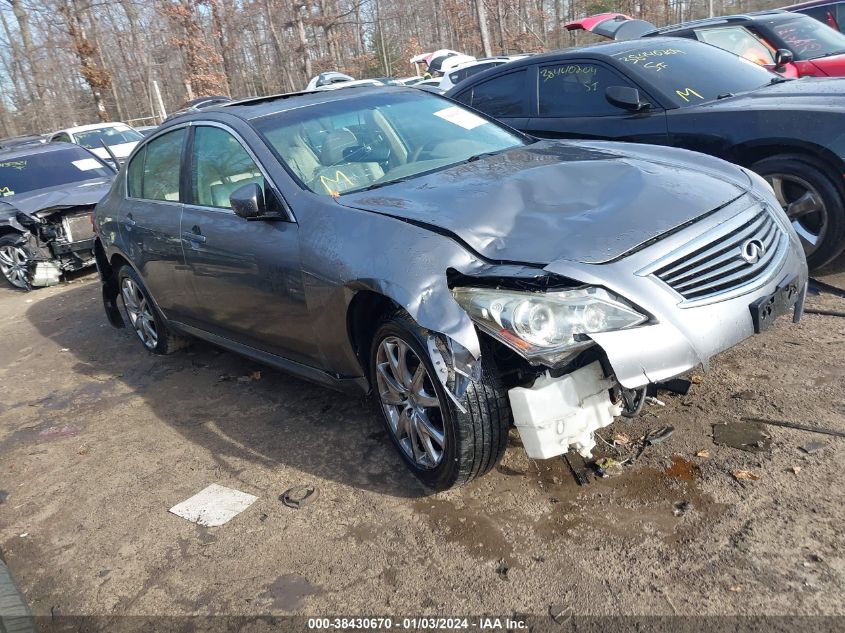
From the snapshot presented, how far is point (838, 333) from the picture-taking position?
4.07 metres

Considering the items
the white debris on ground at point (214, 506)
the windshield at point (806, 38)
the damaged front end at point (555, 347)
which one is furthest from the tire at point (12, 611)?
the windshield at point (806, 38)

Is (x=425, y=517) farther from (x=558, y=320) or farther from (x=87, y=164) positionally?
(x=87, y=164)

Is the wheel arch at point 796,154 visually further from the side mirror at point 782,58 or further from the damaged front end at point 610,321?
the side mirror at point 782,58

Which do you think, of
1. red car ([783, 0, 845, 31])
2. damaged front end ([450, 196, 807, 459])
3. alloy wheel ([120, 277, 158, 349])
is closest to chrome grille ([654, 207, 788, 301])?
damaged front end ([450, 196, 807, 459])

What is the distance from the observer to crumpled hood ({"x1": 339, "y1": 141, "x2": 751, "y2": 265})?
2.81 metres

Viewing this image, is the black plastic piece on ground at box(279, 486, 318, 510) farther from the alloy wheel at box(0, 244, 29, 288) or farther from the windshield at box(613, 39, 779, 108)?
the alloy wheel at box(0, 244, 29, 288)

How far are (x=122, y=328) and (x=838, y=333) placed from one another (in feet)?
18.5

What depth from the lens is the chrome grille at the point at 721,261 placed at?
108 inches

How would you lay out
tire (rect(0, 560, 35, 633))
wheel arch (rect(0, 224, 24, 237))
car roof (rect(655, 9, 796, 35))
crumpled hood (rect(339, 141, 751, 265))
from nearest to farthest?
tire (rect(0, 560, 35, 633)) < crumpled hood (rect(339, 141, 751, 265)) < car roof (rect(655, 9, 796, 35)) < wheel arch (rect(0, 224, 24, 237))

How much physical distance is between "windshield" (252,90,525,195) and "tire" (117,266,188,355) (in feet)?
6.77

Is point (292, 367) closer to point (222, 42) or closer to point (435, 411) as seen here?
point (435, 411)

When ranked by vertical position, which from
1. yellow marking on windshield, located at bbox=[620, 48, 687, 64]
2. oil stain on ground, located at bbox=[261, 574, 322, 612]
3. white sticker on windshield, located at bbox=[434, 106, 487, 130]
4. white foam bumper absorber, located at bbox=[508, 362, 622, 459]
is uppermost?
yellow marking on windshield, located at bbox=[620, 48, 687, 64]

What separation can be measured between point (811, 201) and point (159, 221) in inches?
165

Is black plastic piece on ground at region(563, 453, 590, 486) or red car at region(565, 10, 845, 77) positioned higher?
red car at region(565, 10, 845, 77)
